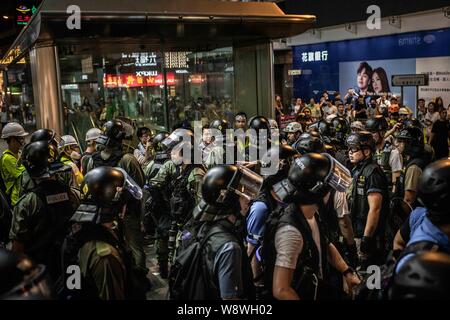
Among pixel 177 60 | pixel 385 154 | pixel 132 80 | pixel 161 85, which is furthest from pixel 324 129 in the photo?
pixel 132 80

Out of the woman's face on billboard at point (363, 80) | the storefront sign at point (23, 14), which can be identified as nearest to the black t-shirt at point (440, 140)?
the woman's face on billboard at point (363, 80)

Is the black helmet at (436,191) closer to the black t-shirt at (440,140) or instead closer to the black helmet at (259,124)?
the black helmet at (259,124)

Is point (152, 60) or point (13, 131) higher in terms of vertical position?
point (152, 60)

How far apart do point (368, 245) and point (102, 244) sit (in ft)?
10.3

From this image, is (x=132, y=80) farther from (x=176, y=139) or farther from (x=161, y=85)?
(x=176, y=139)

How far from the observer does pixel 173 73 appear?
463 inches

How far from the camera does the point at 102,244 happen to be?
123 inches

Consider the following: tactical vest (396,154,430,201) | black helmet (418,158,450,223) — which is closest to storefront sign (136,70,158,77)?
tactical vest (396,154,430,201)

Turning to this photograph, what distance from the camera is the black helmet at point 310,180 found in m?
3.40

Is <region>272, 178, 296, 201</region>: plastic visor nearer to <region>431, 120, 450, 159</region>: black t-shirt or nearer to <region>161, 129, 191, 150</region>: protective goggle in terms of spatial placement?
<region>161, 129, 191, 150</region>: protective goggle

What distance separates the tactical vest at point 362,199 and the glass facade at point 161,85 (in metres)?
6.20

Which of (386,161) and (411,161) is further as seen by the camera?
(386,161)
